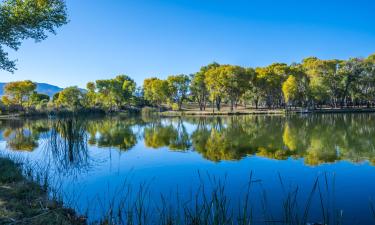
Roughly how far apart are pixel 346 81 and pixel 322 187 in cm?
6471

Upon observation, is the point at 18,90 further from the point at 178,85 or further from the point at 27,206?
the point at 27,206

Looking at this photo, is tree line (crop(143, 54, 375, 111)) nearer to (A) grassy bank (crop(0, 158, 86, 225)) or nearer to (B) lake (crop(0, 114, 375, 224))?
(B) lake (crop(0, 114, 375, 224))

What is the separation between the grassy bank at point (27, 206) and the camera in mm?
5387

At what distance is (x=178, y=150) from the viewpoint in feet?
59.0

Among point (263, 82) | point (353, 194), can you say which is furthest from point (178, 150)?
point (263, 82)

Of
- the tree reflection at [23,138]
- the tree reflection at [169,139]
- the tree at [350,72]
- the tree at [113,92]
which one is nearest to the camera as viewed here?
the tree reflection at [23,138]

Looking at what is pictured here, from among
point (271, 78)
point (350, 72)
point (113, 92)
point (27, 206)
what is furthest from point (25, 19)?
point (113, 92)

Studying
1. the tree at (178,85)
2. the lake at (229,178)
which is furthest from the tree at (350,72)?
the lake at (229,178)

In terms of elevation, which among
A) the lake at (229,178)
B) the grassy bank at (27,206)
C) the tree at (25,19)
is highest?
the tree at (25,19)

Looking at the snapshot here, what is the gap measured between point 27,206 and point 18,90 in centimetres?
8220

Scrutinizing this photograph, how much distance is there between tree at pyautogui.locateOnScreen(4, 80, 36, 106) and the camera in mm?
76819

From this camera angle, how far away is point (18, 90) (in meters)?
77.2

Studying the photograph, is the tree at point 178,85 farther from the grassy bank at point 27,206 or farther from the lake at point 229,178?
the grassy bank at point 27,206

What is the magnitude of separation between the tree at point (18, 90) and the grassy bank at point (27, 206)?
7883cm
